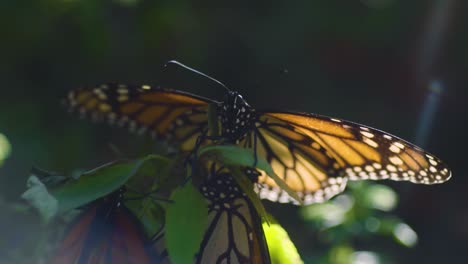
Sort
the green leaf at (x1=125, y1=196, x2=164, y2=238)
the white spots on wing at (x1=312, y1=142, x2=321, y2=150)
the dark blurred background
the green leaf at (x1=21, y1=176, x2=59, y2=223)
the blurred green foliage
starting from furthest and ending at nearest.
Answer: the dark blurred background, the blurred green foliage, the white spots on wing at (x1=312, y1=142, x2=321, y2=150), the green leaf at (x1=125, y1=196, x2=164, y2=238), the green leaf at (x1=21, y1=176, x2=59, y2=223)

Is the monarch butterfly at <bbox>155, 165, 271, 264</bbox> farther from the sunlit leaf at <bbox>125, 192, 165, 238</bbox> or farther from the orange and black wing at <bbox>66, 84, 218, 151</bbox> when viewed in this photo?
the orange and black wing at <bbox>66, 84, 218, 151</bbox>

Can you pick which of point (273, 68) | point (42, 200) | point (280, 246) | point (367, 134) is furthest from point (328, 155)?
point (273, 68)

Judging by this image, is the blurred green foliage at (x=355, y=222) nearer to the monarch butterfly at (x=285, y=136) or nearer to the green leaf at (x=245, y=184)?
the monarch butterfly at (x=285, y=136)

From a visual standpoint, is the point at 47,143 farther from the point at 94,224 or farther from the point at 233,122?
the point at 94,224

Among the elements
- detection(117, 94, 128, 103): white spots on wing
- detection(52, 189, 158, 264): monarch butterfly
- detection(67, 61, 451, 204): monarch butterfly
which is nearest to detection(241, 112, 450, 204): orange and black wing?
detection(67, 61, 451, 204): monarch butterfly

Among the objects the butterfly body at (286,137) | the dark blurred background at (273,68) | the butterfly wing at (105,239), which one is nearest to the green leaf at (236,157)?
the butterfly wing at (105,239)

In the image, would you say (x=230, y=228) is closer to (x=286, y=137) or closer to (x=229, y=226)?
(x=229, y=226)

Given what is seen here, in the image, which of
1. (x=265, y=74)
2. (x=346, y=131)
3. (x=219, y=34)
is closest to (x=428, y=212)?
(x=265, y=74)
